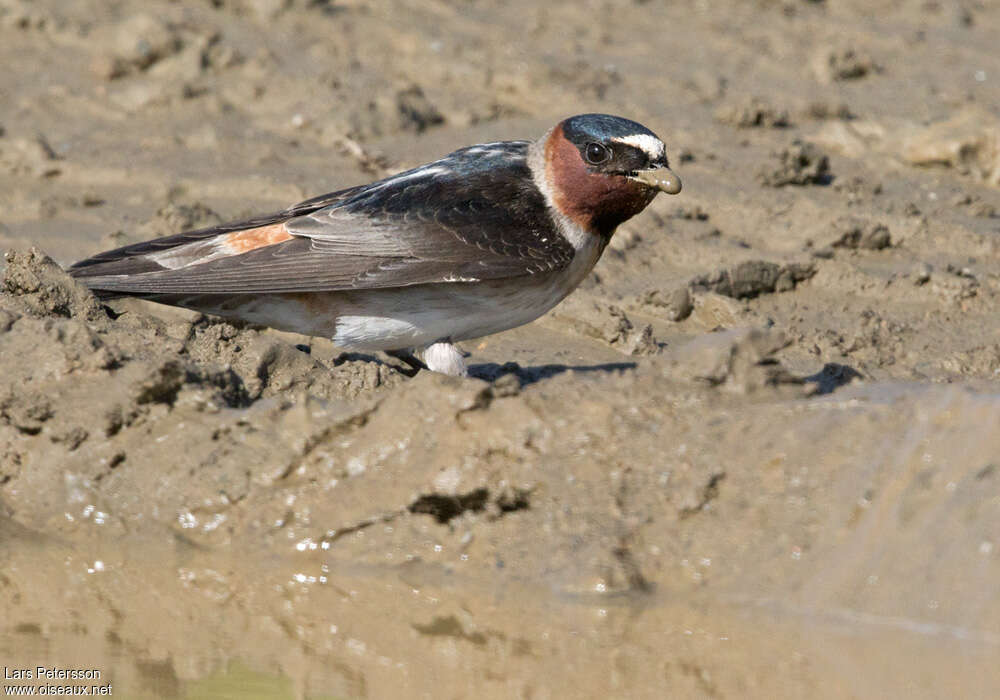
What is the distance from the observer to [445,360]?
5934mm

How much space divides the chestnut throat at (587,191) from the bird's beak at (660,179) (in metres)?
0.03

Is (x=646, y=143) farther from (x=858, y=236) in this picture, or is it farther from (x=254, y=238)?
(x=858, y=236)

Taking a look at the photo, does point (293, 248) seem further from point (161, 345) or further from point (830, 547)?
point (830, 547)

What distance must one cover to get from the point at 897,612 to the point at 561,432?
3.77 ft

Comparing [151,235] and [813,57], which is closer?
[151,235]

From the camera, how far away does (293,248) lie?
6027mm

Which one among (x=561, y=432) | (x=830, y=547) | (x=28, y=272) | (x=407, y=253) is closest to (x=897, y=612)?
(x=830, y=547)

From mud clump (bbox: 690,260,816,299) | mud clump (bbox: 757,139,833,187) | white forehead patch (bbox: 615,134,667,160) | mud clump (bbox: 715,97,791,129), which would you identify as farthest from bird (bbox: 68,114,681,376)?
mud clump (bbox: 715,97,791,129)

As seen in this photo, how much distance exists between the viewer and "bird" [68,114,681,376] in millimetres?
5844

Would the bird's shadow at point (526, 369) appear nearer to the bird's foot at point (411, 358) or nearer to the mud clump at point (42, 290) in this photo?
the bird's foot at point (411, 358)

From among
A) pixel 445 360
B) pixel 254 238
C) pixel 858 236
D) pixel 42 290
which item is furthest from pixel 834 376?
pixel 42 290

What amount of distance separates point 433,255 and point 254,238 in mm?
826

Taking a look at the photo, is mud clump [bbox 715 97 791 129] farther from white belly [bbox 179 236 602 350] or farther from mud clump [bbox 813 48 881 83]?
white belly [bbox 179 236 602 350]

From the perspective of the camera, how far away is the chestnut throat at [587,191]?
19.4 feet
